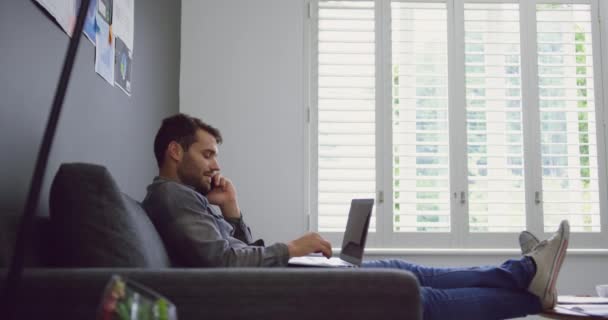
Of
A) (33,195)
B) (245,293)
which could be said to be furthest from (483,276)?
(33,195)

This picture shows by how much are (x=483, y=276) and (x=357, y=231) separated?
47cm

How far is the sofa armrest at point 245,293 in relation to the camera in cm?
110

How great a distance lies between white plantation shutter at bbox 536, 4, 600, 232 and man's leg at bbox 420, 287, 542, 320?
70.6 inches

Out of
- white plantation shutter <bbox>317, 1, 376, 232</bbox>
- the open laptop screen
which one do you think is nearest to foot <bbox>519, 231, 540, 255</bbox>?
the open laptop screen

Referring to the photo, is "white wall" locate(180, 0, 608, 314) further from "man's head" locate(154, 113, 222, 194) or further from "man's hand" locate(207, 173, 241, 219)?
"man's head" locate(154, 113, 222, 194)

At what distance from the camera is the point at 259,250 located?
5.82 feet

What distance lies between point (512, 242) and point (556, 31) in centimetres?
134

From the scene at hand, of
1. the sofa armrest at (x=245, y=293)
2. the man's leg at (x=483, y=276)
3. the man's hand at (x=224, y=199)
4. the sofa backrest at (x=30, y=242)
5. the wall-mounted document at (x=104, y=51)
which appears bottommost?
the man's leg at (x=483, y=276)

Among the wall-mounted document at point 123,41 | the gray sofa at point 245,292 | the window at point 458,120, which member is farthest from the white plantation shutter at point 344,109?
the gray sofa at point 245,292

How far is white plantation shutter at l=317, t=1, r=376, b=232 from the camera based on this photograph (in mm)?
3641

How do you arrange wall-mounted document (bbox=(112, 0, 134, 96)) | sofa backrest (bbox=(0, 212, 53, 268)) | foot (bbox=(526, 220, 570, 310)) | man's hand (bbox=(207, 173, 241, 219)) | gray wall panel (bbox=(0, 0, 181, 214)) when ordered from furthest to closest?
man's hand (bbox=(207, 173, 241, 219))
wall-mounted document (bbox=(112, 0, 134, 96))
foot (bbox=(526, 220, 570, 310))
gray wall panel (bbox=(0, 0, 181, 214))
sofa backrest (bbox=(0, 212, 53, 268))

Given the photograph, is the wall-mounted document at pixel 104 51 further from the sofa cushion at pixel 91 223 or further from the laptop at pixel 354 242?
the laptop at pixel 354 242

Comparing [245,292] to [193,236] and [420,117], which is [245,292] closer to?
[193,236]

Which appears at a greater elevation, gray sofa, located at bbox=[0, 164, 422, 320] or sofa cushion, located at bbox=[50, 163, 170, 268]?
sofa cushion, located at bbox=[50, 163, 170, 268]
